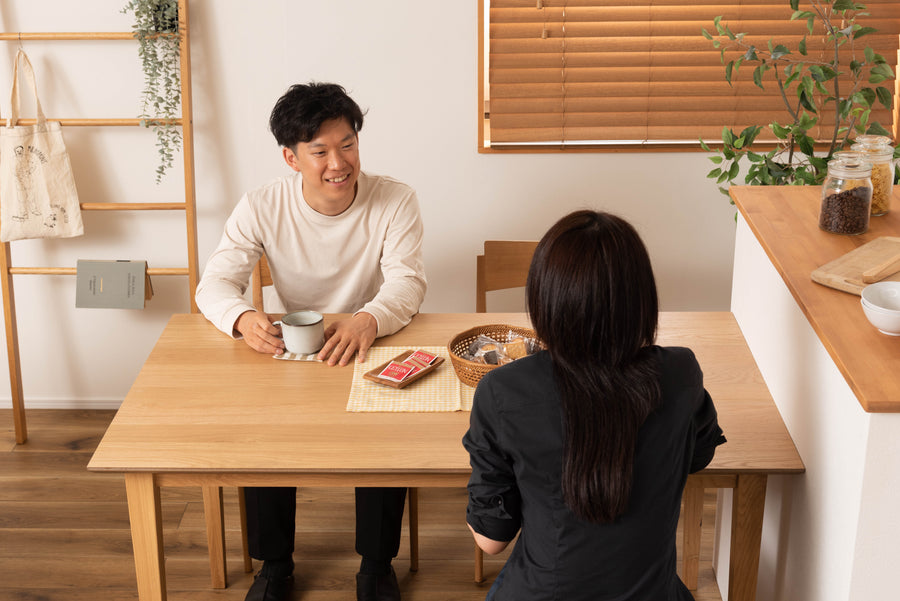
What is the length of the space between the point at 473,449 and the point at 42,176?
89.8 inches

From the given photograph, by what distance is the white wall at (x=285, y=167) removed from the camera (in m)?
2.98

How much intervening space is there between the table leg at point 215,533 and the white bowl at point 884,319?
164 centimetres

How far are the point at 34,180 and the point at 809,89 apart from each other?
8.14 feet

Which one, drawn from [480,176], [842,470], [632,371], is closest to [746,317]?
[842,470]

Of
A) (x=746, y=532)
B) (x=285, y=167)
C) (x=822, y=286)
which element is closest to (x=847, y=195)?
(x=822, y=286)

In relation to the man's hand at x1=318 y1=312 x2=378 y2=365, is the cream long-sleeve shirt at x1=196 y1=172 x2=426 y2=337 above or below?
above

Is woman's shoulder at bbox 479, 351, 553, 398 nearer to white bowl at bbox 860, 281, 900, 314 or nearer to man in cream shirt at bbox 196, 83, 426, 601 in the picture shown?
white bowl at bbox 860, 281, 900, 314

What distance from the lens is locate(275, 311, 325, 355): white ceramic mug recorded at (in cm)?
199

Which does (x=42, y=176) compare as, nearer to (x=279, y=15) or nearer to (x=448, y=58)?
(x=279, y=15)

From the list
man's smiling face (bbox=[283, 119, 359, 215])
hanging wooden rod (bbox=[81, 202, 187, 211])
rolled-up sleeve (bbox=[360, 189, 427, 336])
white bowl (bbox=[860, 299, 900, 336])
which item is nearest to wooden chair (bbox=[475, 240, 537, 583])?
rolled-up sleeve (bbox=[360, 189, 427, 336])

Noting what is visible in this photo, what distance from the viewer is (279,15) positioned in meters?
2.97

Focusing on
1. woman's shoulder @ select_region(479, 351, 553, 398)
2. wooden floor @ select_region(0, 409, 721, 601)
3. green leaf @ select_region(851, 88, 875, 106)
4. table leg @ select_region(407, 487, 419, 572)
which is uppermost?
green leaf @ select_region(851, 88, 875, 106)

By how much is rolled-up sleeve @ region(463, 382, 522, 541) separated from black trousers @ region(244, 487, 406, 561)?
88 cm

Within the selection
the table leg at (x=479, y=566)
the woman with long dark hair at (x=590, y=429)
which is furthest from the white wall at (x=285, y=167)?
the woman with long dark hair at (x=590, y=429)
